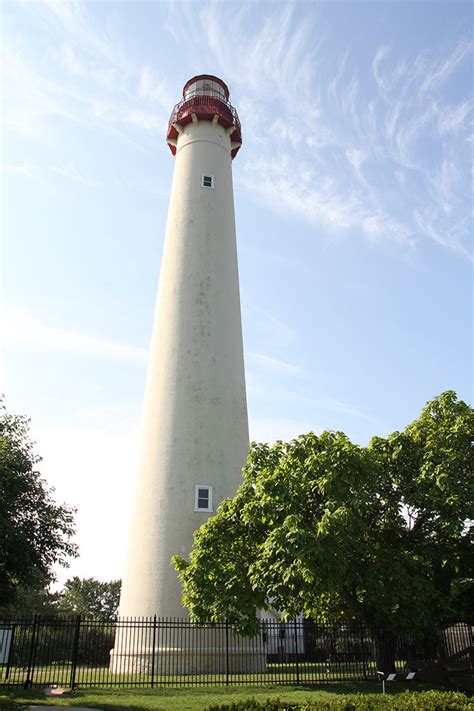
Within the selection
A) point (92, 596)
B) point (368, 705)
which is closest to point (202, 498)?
point (368, 705)

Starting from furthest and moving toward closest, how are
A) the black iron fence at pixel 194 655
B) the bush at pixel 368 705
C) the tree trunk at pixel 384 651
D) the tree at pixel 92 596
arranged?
the tree at pixel 92 596 < the tree trunk at pixel 384 651 < the black iron fence at pixel 194 655 < the bush at pixel 368 705

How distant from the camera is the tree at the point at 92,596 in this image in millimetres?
61062

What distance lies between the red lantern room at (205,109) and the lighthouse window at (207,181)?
3.54 metres

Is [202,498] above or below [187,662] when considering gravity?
above

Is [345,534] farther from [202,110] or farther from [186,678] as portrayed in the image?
[202,110]

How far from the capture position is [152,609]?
2084 centimetres

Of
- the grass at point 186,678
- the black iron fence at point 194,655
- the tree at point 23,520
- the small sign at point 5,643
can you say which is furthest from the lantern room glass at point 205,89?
the grass at point 186,678

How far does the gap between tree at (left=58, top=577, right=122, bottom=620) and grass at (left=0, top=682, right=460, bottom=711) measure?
47.8 m

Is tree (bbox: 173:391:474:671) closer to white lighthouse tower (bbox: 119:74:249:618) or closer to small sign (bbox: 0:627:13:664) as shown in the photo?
white lighthouse tower (bbox: 119:74:249:618)

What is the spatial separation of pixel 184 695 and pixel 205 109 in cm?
2641

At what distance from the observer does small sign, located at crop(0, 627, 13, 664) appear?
17281mm

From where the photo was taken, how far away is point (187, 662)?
20109mm

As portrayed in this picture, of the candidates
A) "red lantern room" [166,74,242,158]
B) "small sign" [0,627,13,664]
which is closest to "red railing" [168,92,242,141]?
"red lantern room" [166,74,242,158]

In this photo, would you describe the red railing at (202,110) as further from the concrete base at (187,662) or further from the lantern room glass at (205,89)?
the concrete base at (187,662)
